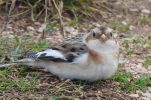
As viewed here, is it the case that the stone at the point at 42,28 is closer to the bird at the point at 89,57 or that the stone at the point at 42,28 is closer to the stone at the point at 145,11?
the stone at the point at 145,11

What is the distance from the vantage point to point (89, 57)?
4.58m

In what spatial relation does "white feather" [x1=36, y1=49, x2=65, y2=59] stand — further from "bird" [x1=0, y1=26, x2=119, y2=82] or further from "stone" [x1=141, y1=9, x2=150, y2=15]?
"stone" [x1=141, y1=9, x2=150, y2=15]

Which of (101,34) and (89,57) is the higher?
(101,34)

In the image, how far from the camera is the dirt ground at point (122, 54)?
4672mm

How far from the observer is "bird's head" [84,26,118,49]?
15.0 ft

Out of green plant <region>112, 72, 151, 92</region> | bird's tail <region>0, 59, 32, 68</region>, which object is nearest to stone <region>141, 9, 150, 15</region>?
green plant <region>112, 72, 151, 92</region>

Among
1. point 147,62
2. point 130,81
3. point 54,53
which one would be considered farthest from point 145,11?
point 54,53

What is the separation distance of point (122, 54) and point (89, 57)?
1395 mm

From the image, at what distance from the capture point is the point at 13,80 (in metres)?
4.88

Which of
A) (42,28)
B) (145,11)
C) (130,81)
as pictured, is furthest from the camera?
(145,11)

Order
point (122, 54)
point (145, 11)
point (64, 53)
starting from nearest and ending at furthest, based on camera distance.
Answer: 1. point (64, 53)
2. point (122, 54)
3. point (145, 11)

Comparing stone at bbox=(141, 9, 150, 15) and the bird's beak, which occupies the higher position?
stone at bbox=(141, 9, 150, 15)

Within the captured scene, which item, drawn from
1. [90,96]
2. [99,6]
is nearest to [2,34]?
[99,6]

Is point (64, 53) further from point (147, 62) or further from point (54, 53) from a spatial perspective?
point (147, 62)
